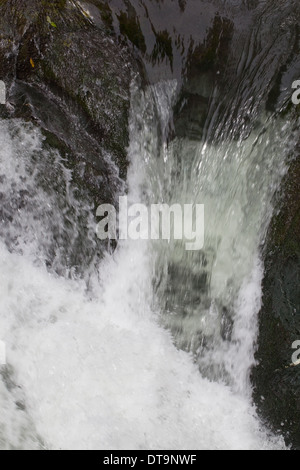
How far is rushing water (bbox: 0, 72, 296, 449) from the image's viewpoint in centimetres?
323

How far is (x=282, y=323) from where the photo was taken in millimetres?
3242

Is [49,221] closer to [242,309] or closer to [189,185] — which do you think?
[189,185]

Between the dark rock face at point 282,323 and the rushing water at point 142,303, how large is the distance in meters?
0.08

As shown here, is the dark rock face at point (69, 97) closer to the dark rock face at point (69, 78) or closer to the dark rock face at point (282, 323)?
the dark rock face at point (69, 78)

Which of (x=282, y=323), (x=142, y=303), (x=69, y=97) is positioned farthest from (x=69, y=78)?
(x=282, y=323)

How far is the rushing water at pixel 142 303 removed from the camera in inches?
127

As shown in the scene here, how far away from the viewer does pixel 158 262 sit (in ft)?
11.4

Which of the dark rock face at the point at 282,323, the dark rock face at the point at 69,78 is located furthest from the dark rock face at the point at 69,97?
the dark rock face at the point at 282,323

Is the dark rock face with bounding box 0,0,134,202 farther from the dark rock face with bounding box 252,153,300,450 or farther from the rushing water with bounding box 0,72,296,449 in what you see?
the dark rock face with bounding box 252,153,300,450

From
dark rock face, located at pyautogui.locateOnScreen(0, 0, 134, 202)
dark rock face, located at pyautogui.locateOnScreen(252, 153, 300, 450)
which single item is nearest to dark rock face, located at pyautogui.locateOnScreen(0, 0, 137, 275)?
dark rock face, located at pyautogui.locateOnScreen(0, 0, 134, 202)

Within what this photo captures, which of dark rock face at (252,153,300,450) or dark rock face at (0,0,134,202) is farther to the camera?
dark rock face at (0,0,134,202)

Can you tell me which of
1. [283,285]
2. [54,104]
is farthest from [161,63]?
[283,285]

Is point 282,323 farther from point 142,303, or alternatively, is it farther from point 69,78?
point 69,78

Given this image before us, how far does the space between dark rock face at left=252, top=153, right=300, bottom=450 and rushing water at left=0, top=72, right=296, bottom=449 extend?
3.2 inches
